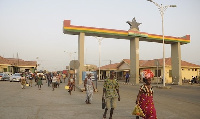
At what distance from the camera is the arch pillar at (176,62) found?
114ft

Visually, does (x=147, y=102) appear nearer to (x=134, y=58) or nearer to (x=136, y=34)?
(x=136, y=34)

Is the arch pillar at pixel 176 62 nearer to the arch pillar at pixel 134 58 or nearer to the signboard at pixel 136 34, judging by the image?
the signboard at pixel 136 34

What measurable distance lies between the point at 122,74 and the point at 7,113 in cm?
5024

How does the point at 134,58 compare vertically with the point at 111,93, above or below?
above

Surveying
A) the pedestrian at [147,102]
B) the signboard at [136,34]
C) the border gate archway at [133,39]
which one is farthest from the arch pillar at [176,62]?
the pedestrian at [147,102]

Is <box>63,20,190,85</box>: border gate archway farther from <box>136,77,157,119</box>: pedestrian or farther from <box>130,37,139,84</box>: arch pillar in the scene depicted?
<box>136,77,157,119</box>: pedestrian

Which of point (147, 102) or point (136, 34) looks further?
point (136, 34)

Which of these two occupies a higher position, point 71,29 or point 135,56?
point 71,29

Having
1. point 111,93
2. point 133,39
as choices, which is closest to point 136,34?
point 133,39

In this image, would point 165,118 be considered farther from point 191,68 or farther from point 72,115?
point 191,68

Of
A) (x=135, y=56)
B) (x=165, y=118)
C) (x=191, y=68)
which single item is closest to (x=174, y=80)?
(x=135, y=56)

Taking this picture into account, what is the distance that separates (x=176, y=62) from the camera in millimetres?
35156

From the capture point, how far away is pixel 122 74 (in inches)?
2266

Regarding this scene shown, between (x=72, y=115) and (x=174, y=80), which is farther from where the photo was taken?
(x=174, y=80)
